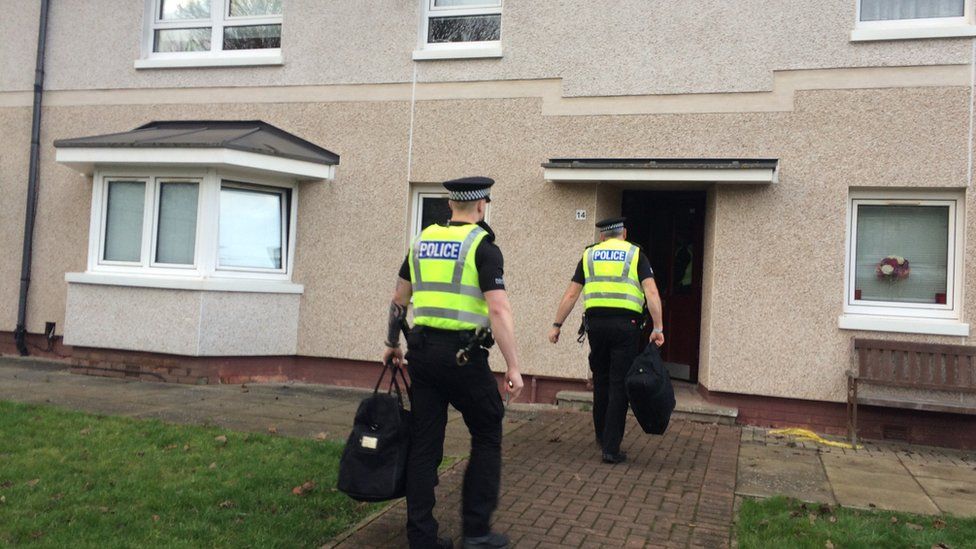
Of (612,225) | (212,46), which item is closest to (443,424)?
(612,225)

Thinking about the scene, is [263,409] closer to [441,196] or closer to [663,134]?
[441,196]

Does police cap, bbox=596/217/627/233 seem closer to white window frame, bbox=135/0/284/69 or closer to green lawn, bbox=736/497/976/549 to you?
green lawn, bbox=736/497/976/549

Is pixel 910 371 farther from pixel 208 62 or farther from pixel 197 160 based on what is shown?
pixel 208 62

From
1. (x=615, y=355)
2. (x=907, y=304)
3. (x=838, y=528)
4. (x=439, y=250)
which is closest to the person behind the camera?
(x=439, y=250)

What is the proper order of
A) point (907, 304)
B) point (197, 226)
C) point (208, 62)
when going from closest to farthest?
point (907, 304)
point (197, 226)
point (208, 62)

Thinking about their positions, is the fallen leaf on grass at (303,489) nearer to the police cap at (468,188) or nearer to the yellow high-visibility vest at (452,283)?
the yellow high-visibility vest at (452,283)

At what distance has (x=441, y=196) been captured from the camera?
10.1 meters

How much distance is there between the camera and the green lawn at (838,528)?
4.59 m

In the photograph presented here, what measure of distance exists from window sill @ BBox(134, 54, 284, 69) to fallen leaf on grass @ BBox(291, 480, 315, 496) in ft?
21.7

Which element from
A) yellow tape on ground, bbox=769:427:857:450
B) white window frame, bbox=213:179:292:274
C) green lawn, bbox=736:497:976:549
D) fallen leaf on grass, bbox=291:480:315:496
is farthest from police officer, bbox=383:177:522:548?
white window frame, bbox=213:179:292:274

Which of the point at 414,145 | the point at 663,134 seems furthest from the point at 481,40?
the point at 663,134

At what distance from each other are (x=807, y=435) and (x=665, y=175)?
2.93 m

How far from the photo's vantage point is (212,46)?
11.0 m

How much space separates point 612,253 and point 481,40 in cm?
445
